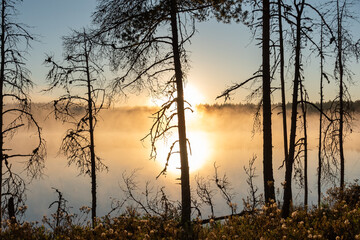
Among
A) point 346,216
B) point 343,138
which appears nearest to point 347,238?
point 346,216

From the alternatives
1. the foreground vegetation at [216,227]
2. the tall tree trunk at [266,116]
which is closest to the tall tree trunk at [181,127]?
the foreground vegetation at [216,227]

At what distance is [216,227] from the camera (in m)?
9.15

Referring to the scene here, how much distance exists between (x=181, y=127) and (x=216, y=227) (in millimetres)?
3021

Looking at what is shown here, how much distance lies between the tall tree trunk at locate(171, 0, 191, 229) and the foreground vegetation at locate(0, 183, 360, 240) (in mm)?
568

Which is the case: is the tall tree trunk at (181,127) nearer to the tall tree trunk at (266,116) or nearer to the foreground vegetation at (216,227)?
the foreground vegetation at (216,227)

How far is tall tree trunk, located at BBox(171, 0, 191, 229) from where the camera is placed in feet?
31.6

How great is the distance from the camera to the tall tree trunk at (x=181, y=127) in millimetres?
9625

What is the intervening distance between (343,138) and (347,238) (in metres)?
11.2

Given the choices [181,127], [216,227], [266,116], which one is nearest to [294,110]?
[266,116]

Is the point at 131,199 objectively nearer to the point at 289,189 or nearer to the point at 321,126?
the point at 289,189

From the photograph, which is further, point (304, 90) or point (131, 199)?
point (304, 90)

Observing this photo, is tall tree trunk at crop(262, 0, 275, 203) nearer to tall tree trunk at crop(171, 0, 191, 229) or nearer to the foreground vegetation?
the foreground vegetation

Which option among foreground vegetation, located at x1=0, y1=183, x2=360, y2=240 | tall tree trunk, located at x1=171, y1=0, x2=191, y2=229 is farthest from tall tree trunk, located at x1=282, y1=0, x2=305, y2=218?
tall tree trunk, located at x1=171, y1=0, x2=191, y2=229

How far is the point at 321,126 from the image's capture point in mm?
19172
